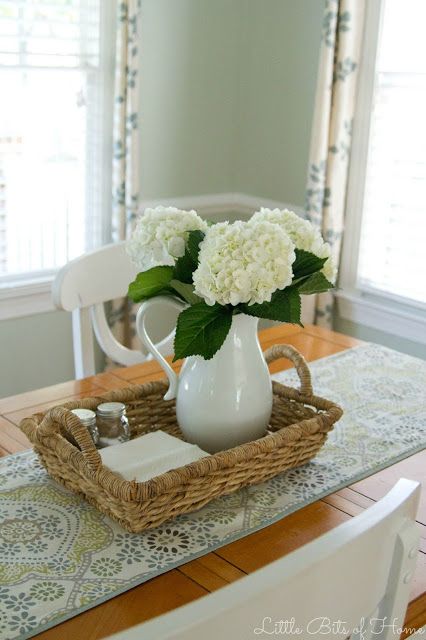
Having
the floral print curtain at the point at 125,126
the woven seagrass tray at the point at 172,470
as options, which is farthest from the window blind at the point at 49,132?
the woven seagrass tray at the point at 172,470

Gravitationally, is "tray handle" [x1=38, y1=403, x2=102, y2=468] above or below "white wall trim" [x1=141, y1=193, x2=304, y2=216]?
below

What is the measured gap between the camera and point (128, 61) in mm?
2902

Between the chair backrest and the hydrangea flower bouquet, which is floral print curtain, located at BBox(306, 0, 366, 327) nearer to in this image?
the chair backrest

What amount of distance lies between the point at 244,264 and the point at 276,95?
2.27 m

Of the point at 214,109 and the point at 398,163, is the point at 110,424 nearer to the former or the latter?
the point at 398,163

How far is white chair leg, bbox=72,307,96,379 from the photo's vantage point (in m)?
2.03

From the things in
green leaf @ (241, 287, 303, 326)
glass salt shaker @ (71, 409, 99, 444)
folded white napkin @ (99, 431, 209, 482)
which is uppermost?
green leaf @ (241, 287, 303, 326)

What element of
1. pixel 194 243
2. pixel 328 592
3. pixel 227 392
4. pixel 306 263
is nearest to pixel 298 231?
pixel 306 263

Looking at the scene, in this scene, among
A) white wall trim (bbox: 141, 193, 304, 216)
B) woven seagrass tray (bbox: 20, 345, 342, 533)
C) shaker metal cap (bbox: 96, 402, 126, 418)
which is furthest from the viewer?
white wall trim (bbox: 141, 193, 304, 216)

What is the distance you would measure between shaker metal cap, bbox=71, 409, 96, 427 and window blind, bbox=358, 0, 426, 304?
5.76 feet

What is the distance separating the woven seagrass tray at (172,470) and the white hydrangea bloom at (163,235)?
0.92 feet

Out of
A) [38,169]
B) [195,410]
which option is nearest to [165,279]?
[195,410]

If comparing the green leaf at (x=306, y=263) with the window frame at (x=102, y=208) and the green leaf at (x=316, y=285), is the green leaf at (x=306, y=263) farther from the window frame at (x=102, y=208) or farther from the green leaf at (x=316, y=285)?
the window frame at (x=102, y=208)

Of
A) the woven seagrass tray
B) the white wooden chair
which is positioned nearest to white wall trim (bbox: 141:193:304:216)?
the woven seagrass tray
